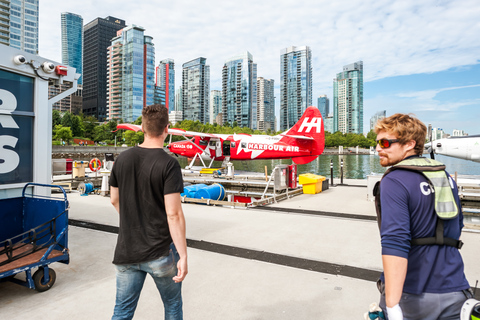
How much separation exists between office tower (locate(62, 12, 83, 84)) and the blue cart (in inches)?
8515

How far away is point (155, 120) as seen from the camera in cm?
208

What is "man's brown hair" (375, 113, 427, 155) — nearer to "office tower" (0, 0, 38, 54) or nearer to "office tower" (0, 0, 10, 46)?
"office tower" (0, 0, 38, 54)

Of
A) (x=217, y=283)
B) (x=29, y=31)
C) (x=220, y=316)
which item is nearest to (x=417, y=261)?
(x=220, y=316)

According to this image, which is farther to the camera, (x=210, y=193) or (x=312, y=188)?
(x=312, y=188)

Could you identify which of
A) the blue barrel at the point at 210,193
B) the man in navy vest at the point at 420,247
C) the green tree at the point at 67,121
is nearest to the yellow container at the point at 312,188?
the blue barrel at the point at 210,193

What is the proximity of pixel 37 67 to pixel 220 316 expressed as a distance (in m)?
3.87

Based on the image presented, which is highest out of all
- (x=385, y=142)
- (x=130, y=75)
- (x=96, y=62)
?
(x=96, y=62)

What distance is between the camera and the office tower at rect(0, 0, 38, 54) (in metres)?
88.8

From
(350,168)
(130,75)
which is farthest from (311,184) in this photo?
(130,75)

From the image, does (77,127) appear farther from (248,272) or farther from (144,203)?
(144,203)

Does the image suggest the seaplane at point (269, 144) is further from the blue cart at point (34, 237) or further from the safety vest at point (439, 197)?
the safety vest at point (439, 197)

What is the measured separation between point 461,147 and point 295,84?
534 feet

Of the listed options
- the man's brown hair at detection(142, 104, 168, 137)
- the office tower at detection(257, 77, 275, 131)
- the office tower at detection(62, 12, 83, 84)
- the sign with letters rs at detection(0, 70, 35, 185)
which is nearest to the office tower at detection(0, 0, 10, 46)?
the office tower at detection(62, 12, 83, 84)

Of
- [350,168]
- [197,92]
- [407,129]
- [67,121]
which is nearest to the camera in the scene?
[407,129]
